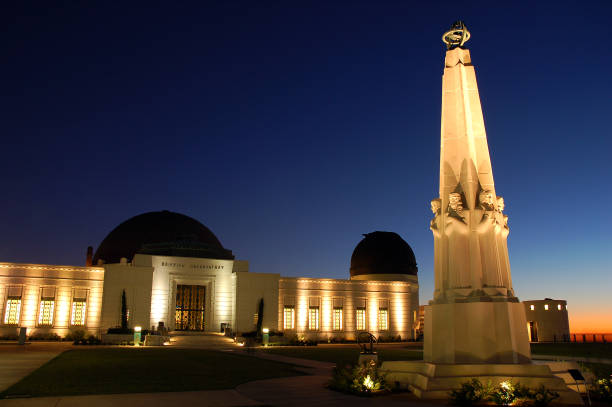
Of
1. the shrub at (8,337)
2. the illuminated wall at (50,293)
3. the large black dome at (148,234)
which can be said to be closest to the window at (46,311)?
the illuminated wall at (50,293)

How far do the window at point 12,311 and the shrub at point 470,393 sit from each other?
120 feet

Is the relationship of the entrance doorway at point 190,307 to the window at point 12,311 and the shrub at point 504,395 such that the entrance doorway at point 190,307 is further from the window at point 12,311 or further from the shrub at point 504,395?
the shrub at point 504,395

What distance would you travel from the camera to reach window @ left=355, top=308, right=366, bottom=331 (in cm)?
4678

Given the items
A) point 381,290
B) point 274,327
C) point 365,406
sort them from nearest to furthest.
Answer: point 365,406 < point 274,327 < point 381,290

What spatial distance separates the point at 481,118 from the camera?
13.6 meters

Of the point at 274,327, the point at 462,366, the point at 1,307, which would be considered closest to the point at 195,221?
the point at 274,327

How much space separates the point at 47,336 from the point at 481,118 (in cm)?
3562

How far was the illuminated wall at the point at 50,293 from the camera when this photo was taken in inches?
1468

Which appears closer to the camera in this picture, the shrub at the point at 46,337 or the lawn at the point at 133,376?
the lawn at the point at 133,376

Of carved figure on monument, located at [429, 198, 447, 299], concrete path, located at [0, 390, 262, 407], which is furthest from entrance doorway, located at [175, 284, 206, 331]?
carved figure on monument, located at [429, 198, 447, 299]

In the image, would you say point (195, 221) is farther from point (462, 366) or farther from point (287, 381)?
point (462, 366)

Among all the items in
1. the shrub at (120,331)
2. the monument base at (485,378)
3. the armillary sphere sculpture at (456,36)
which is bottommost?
the shrub at (120,331)

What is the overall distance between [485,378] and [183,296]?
1394 inches

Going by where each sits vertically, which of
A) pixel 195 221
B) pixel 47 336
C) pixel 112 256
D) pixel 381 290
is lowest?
pixel 47 336
